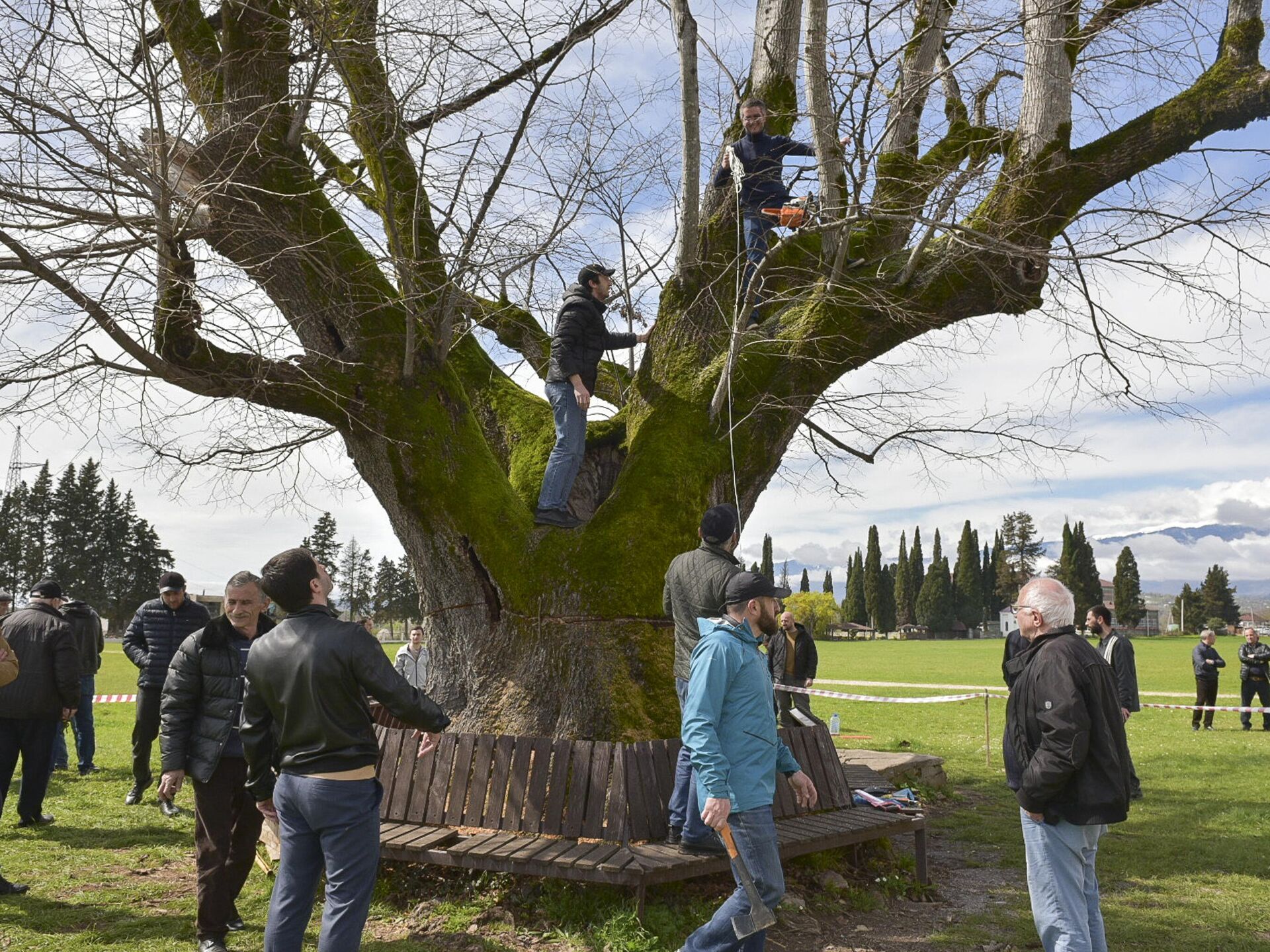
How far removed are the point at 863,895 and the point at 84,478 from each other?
262 feet

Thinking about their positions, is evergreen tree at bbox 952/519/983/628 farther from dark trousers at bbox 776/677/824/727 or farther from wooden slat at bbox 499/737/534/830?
wooden slat at bbox 499/737/534/830

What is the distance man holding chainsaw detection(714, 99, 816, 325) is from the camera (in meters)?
7.27

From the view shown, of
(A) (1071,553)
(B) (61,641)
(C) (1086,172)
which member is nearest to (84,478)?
(B) (61,641)

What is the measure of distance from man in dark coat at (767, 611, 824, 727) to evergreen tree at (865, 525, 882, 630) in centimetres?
9851

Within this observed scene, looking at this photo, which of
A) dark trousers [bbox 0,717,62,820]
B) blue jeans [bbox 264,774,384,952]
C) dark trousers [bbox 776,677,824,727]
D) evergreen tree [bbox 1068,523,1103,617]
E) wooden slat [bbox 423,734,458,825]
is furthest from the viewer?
evergreen tree [bbox 1068,523,1103,617]

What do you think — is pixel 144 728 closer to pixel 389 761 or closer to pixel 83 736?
pixel 83 736

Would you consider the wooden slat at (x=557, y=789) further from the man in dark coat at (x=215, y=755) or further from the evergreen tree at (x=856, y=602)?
the evergreen tree at (x=856, y=602)

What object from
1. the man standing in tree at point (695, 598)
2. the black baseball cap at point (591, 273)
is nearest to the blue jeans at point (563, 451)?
the black baseball cap at point (591, 273)

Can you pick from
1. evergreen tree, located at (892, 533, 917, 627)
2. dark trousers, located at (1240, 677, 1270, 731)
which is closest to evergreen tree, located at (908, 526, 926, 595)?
evergreen tree, located at (892, 533, 917, 627)

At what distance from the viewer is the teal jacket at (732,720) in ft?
13.0

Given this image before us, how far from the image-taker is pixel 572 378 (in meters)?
7.01

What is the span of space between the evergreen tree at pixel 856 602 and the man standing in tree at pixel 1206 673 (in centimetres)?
9455

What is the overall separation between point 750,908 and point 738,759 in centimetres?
58

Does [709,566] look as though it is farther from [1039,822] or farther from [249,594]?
[249,594]
